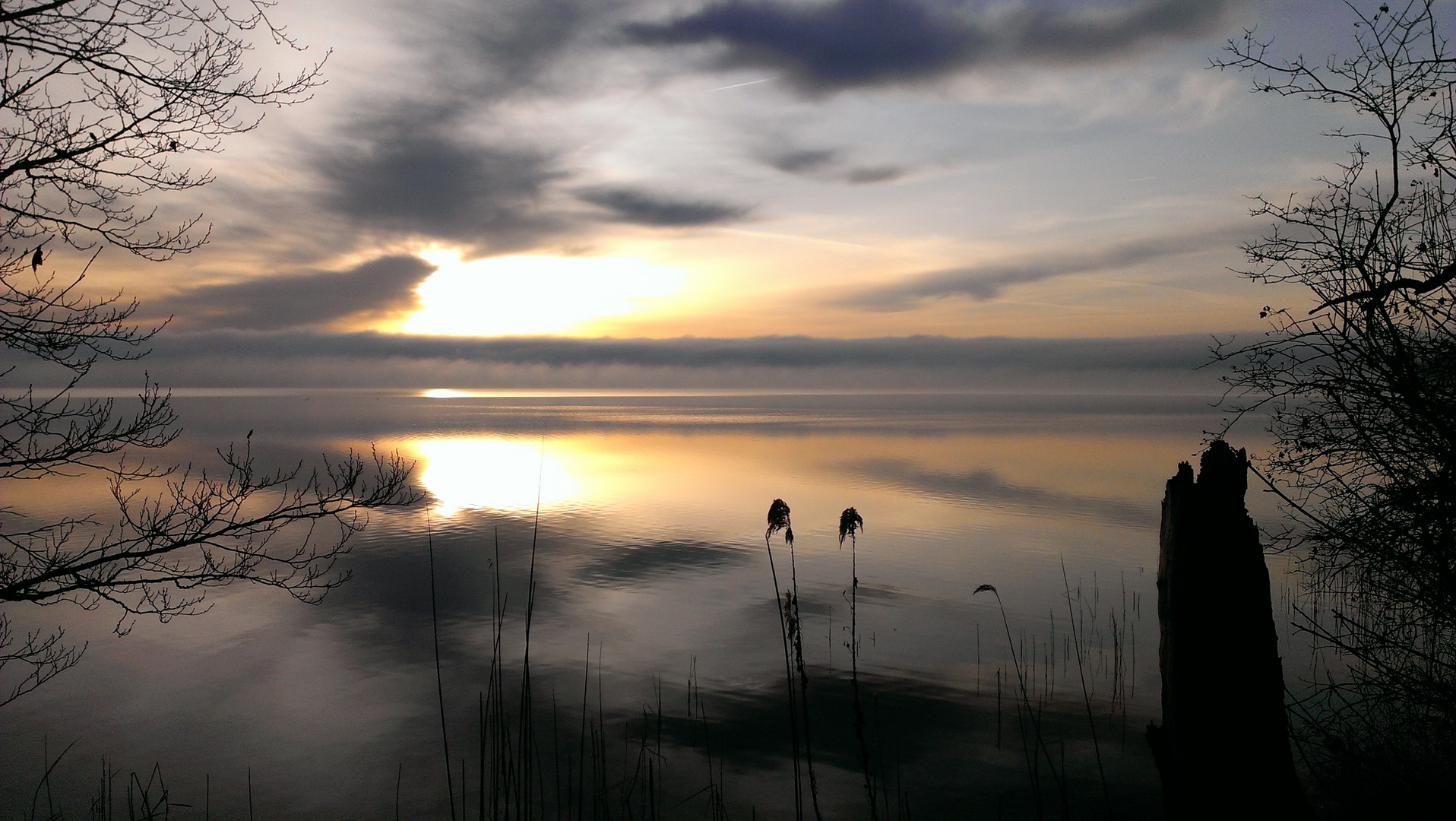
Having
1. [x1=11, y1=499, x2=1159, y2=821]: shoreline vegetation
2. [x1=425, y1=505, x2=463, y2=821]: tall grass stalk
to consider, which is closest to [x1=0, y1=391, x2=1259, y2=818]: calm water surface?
[x1=11, y1=499, x2=1159, y2=821]: shoreline vegetation

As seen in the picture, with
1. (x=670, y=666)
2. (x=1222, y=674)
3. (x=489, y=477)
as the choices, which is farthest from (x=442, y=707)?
(x=489, y=477)

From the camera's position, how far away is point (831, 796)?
836cm

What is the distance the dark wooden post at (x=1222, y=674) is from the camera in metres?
3.08

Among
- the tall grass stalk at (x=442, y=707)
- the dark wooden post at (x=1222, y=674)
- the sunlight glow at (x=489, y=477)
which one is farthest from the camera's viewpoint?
the sunlight glow at (x=489, y=477)

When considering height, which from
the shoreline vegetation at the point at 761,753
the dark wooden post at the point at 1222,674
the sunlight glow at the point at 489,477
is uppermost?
the dark wooden post at the point at 1222,674

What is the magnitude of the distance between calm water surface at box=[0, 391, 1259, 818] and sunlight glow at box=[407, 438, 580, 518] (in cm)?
199

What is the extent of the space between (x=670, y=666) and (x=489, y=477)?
27.4m

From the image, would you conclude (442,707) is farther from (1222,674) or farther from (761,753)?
(761,753)

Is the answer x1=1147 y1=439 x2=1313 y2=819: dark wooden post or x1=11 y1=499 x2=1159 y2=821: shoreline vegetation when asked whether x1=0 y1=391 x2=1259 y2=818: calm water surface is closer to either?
x1=11 y1=499 x2=1159 y2=821: shoreline vegetation

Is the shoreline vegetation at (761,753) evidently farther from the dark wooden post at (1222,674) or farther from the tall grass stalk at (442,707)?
the dark wooden post at (1222,674)

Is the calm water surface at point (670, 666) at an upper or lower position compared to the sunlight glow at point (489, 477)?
lower

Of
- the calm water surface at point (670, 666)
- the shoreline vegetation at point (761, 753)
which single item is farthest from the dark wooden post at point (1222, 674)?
the shoreline vegetation at point (761, 753)

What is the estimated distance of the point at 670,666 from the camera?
12.0 metres

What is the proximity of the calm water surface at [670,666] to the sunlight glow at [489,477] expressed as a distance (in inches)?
78.3
